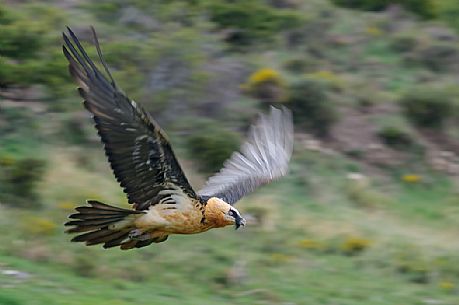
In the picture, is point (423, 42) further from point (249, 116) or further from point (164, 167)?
point (164, 167)

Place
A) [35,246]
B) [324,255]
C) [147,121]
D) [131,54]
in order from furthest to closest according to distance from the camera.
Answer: [131,54]
[324,255]
[35,246]
[147,121]

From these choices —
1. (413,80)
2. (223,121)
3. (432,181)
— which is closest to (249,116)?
(223,121)

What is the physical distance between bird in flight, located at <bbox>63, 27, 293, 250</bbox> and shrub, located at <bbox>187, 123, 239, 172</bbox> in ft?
20.2

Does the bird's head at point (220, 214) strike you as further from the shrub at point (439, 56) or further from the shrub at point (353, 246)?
the shrub at point (439, 56)

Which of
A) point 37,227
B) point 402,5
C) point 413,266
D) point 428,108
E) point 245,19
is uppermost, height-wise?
point 402,5

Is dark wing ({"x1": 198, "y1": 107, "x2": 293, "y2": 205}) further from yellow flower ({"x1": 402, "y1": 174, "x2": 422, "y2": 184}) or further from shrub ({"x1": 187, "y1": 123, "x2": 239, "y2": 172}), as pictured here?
yellow flower ({"x1": 402, "y1": 174, "x2": 422, "y2": 184})

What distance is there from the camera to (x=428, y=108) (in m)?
19.9

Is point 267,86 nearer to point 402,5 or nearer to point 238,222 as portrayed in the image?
point 402,5

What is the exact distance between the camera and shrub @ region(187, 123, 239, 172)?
15336 mm

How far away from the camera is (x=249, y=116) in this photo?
1762cm

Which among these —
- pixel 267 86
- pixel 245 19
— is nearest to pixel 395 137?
pixel 267 86

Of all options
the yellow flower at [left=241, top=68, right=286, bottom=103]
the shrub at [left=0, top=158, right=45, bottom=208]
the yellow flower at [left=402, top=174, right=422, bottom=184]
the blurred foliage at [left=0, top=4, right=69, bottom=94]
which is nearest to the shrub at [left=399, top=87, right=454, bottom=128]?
the yellow flower at [left=402, top=174, right=422, bottom=184]

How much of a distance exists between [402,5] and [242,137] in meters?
8.95

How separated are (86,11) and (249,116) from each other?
378 centimetres
